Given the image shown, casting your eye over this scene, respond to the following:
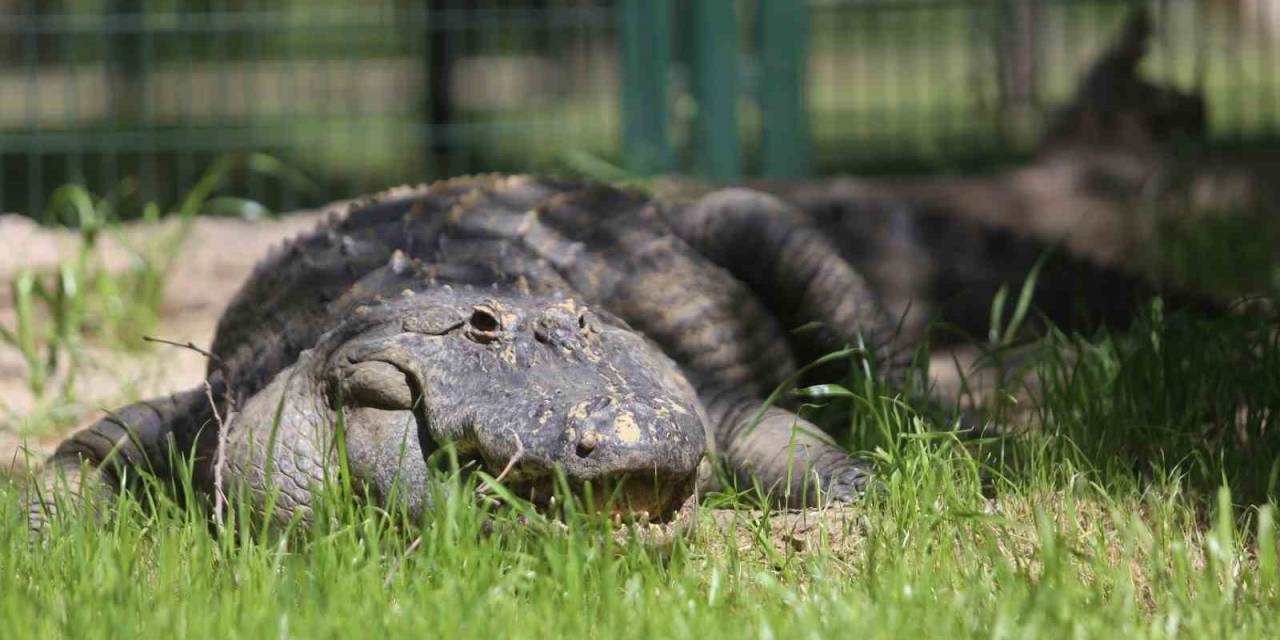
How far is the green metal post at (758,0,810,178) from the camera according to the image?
6.70 m

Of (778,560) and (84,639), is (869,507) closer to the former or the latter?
(778,560)

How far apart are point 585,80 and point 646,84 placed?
0.27 metres

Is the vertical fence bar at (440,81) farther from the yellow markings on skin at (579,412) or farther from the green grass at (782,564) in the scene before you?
the yellow markings on skin at (579,412)

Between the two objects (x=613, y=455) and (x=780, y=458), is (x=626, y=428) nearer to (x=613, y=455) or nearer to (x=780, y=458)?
(x=613, y=455)

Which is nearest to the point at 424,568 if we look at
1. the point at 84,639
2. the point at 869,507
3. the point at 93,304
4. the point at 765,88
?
the point at 84,639

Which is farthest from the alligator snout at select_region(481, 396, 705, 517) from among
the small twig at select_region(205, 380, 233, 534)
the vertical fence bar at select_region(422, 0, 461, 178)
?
the vertical fence bar at select_region(422, 0, 461, 178)

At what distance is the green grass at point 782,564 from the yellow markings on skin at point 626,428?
136 millimetres

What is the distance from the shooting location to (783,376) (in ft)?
12.7

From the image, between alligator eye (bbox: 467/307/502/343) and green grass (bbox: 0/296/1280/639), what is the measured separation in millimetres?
347

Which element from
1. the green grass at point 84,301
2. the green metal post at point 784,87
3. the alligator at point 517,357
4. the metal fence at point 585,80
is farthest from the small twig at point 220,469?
the green metal post at point 784,87

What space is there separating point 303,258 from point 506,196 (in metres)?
0.56

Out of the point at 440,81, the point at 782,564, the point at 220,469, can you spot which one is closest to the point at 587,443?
the point at 782,564

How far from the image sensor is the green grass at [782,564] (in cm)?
206

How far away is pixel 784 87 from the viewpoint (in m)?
6.75
